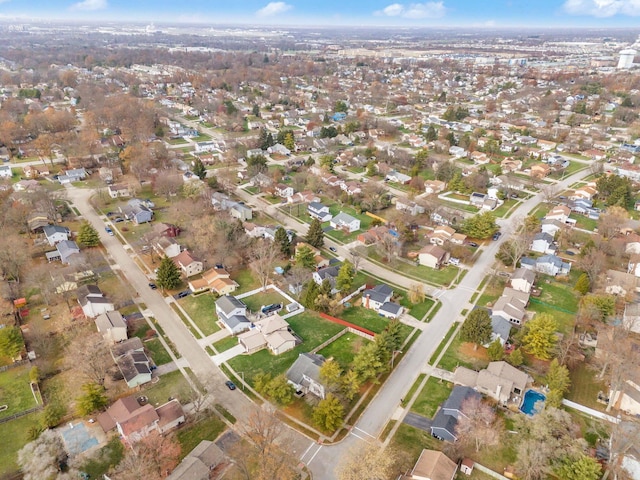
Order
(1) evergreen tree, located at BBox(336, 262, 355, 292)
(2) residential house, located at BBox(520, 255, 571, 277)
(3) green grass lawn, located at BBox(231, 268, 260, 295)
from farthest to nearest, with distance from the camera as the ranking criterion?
1. (2) residential house, located at BBox(520, 255, 571, 277)
2. (3) green grass lawn, located at BBox(231, 268, 260, 295)
3. (1) evergreen tree, located at BBox(336, 262, 355, 292)

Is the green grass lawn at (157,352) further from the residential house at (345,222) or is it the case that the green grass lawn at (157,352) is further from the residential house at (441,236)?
the residential house at (441,236)

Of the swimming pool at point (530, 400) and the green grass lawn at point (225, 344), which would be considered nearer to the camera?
the swimming pool at point (530, 400)

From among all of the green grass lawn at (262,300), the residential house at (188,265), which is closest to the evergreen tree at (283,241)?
the green grass lawn at (262,300)

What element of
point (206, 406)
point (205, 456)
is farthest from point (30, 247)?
point (205, 456)

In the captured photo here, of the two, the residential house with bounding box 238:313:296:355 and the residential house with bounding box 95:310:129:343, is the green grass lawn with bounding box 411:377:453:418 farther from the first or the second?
the residential house with bounding box 95:310:129:343

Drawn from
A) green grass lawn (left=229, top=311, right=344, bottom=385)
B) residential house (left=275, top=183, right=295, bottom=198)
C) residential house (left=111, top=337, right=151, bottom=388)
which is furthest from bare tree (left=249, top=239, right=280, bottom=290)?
residential house (left=275, top=183, right=295, bottom=198)

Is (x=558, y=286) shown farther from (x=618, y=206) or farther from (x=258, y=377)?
(x=258, y=377)
